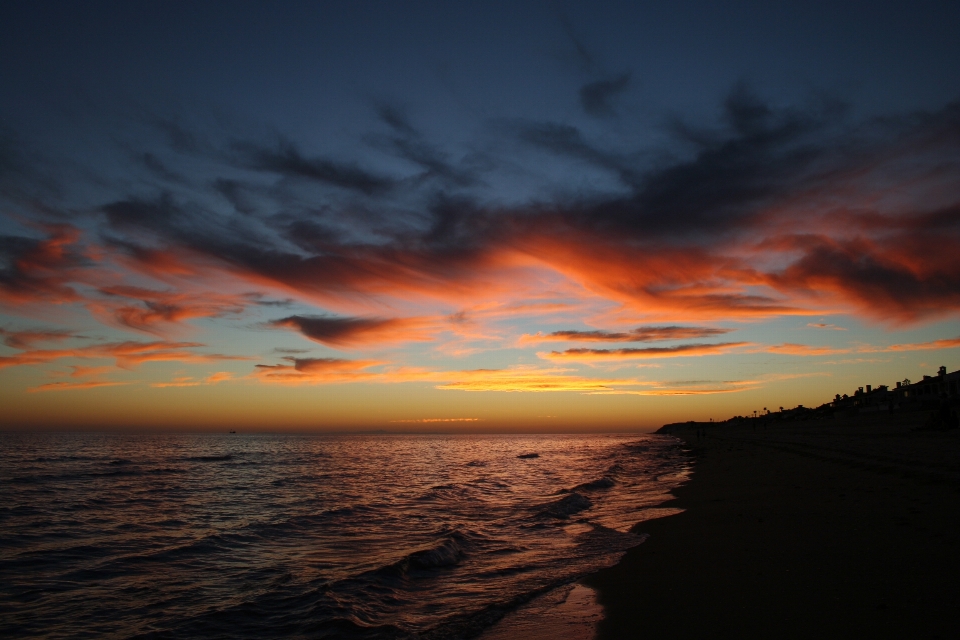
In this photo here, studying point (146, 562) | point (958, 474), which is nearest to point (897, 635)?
point (958, 474)

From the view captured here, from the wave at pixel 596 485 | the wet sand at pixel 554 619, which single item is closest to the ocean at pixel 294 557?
the wet sand at pixel 554 619

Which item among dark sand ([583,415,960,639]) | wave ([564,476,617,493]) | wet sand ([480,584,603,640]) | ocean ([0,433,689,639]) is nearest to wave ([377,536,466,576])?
ocean ([0,433,689,639])

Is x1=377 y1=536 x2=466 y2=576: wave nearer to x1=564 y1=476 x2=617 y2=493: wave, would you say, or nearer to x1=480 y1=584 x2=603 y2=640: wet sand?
x1=480 y1=584 x2=603 y2=640: wet sand

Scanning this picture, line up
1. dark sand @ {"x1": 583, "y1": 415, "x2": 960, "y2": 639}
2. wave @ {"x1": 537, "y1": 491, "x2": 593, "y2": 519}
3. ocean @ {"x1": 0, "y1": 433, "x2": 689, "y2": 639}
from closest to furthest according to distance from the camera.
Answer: dark sand @ {"x1": 583, "y1": 415, "x2": 960, "y2": 639} → ocean @ {"x1": 0, "y1": 433, "x2": 689, "y2": 639} → wave @ {"x1": 537, "y1": 491, "x2": 593, "y2": 519}

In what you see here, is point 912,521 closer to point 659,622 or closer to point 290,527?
point 659,622

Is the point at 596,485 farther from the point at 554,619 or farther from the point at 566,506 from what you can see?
the point at 554,619

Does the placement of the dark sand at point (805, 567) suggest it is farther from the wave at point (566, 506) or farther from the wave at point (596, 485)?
the wave at point (596, 485)

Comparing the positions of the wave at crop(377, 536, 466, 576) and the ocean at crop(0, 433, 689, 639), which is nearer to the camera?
the ocean at crop(0, 433, 689, 639)

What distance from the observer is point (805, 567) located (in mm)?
9289

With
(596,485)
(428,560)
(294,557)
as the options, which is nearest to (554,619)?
(428,560)

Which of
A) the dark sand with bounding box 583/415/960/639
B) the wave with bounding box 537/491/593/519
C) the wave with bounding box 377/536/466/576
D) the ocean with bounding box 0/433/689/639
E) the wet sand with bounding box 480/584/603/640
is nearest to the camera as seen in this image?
the dark sand with bounding box 583/415/960/639

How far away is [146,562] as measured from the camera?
1405cm

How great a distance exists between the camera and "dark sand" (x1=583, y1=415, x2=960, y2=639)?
6.98 metres

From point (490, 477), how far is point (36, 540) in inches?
1101
